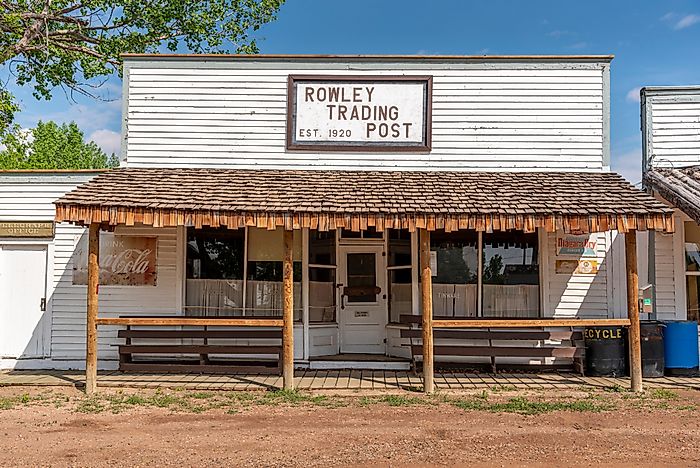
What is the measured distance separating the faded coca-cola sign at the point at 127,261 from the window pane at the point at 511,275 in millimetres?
5660

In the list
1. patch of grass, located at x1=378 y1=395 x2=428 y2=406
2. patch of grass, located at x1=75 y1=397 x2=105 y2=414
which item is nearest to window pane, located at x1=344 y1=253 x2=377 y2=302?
patch of grass, located at x1=378 y1=395 x2=428 y2=406

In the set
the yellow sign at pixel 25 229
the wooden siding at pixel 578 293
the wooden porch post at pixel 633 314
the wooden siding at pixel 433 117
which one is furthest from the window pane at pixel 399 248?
the yellow sign at pixel 25 229

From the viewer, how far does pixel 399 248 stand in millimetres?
12211

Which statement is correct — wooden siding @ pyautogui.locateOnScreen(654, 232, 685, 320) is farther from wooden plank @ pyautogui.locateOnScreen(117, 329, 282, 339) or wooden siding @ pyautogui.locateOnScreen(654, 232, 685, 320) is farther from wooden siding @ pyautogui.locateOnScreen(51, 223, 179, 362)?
wooden siding @ pyautogui.locateOnScreen(51, 223, 179, 362)

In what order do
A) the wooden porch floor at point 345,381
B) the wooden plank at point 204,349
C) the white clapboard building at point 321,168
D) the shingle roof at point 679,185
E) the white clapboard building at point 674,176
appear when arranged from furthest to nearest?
the white clapboard building at point 321,168 → the white clapboard building at point 674,176 → the wooden plank at point 204,349 → the wooden porch floor at point 345,381 → the shingle roof at point 679,185

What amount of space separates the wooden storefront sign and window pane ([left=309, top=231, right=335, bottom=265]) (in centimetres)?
154

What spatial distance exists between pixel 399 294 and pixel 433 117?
3100 mm

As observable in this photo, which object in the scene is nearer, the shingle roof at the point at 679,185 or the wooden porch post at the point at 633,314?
the wooden porch post at the point at 633,314

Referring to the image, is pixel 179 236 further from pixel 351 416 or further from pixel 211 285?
pixel 351 416

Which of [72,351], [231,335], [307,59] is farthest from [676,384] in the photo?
[72,351]

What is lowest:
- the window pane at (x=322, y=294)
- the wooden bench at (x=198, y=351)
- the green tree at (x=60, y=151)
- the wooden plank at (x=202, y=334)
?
the wooden bench at (x=198, y=351)

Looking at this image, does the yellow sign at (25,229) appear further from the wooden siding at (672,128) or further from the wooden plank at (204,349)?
the wooden siding at (672,128)

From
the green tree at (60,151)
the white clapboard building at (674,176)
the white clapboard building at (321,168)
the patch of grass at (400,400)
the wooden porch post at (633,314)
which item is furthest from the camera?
the green tree at (60,151)

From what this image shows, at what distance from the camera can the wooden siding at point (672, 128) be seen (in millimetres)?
11945
